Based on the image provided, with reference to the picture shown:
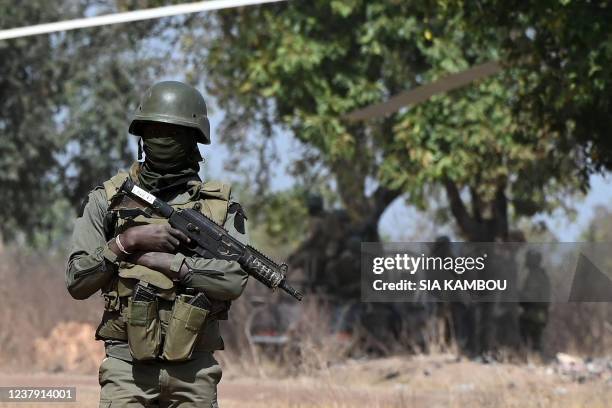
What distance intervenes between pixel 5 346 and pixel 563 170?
6671 millimetres

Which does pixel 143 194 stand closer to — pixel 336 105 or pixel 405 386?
pixel 405 386

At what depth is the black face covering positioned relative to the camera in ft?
14.0

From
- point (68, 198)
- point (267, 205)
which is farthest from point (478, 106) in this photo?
point (68, 198)

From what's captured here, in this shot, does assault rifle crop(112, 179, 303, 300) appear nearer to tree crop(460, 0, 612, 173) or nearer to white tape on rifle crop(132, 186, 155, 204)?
white tape on rifle crop(132, 186, 155, 204)

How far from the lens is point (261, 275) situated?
13.8 ft

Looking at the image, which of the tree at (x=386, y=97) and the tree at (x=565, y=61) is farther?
the tree at (x=386, y=97)

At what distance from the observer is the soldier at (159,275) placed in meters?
4.09

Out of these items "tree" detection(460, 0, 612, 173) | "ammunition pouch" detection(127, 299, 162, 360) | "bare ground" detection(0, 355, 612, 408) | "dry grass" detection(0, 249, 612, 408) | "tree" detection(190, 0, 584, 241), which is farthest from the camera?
"tree" detection(190, 0, 584, 241)

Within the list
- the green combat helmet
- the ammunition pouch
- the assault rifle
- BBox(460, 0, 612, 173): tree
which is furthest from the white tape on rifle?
BBox(460, 0, 612, 173): tree

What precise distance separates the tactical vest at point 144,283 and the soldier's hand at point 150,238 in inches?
3.2

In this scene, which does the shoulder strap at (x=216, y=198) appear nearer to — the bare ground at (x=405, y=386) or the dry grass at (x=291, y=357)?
the bare ground at (x=405, y=386)

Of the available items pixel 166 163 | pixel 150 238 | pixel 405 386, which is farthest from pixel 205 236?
pixel 405 386

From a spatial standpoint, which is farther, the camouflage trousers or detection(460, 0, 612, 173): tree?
detection(460, 0, 612, 173): tree

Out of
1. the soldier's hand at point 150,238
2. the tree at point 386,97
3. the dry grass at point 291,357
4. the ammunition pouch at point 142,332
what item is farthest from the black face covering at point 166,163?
the tree at point 386,97
